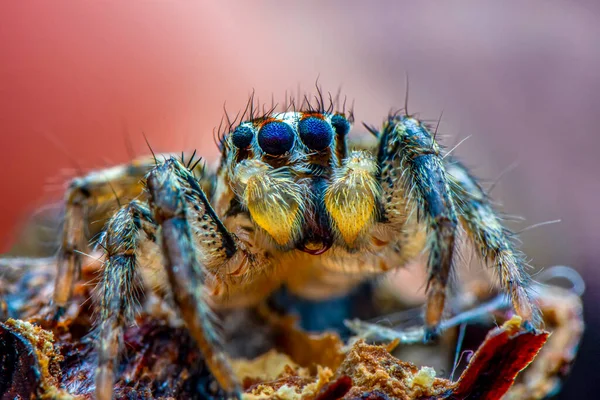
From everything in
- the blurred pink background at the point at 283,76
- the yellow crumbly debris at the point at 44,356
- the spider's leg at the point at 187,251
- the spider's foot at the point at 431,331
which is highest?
the blurred pink background at the point at 283,76

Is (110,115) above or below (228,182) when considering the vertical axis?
above

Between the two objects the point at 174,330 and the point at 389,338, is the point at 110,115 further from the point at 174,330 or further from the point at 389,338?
the point at 389,338

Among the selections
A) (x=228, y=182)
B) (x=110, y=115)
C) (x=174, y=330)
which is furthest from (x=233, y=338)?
(x=110, y=115)

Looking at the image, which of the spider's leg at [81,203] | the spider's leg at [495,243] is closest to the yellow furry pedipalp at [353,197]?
the spider's leg at [495,243]

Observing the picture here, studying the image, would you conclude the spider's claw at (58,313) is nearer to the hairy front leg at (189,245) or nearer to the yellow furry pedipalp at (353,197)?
the hairy front leg at (189,245)

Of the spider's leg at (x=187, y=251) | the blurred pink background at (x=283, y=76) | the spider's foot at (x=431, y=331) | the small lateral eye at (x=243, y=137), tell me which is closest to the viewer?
the spider's leg at (x=187, y=251)

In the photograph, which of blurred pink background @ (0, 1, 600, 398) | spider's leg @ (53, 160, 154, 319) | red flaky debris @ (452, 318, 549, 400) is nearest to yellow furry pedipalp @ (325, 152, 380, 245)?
red flaky debris @ (452, 318, 549, 400)

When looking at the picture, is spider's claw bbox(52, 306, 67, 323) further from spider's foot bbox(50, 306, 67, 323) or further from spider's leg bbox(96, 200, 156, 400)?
spider's leg bbox(96, 200, 156, 400)
